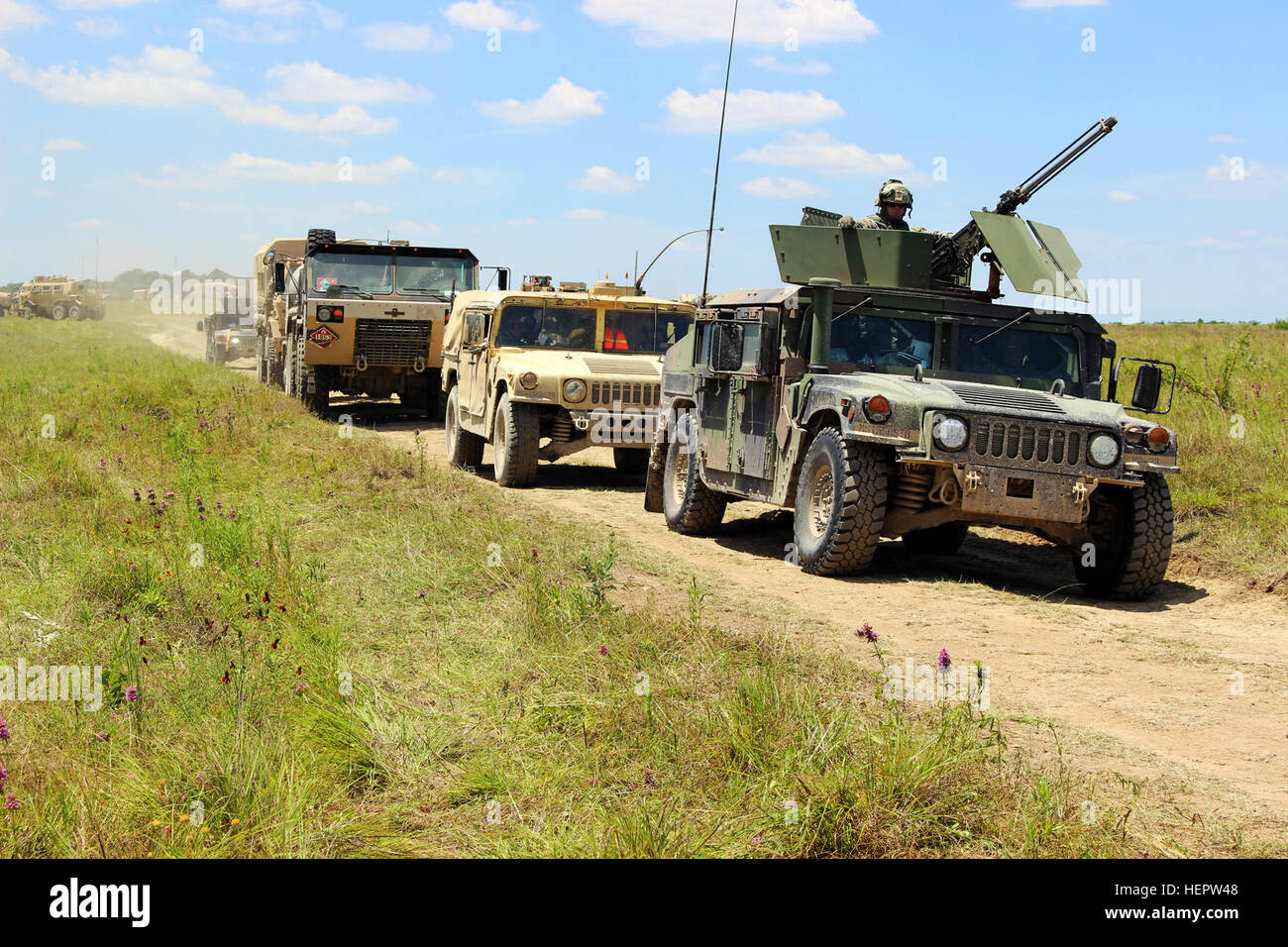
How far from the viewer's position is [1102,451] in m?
6.95

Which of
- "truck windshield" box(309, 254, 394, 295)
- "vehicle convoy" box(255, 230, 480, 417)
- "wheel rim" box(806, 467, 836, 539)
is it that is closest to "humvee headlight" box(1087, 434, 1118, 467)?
"wheel rim" box(806, 467, 836, 539)

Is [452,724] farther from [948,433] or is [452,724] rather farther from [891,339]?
[891,339]

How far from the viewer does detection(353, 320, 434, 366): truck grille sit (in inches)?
666

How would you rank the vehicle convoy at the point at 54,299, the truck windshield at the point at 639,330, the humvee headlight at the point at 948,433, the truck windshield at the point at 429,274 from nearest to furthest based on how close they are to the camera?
the humvee headlight at the point at 948,433 < the truck windshield at the point at 639,330 < the truck windshield at the point at 429,274 < the vehicle convoy at the point at 54,299

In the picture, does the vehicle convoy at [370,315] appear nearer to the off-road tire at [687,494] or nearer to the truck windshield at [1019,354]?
the off-road tire at [687,494]

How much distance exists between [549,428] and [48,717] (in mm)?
7776

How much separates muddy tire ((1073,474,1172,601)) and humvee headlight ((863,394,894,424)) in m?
1.36

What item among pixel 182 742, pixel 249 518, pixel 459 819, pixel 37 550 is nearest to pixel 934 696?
pixel 459 819

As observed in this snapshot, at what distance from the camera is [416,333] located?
17.0m

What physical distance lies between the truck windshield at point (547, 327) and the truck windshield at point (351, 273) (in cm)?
513

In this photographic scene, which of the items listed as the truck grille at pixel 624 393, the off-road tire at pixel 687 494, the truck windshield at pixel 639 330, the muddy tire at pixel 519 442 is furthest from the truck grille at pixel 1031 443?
the truck windshield at pixel 639 330

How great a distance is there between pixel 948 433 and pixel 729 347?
1.97m

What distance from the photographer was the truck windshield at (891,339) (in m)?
8.00

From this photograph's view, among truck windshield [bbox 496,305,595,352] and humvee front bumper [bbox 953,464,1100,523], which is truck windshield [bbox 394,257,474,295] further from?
humvee front bumper [bbox 953,464,1100,523]
